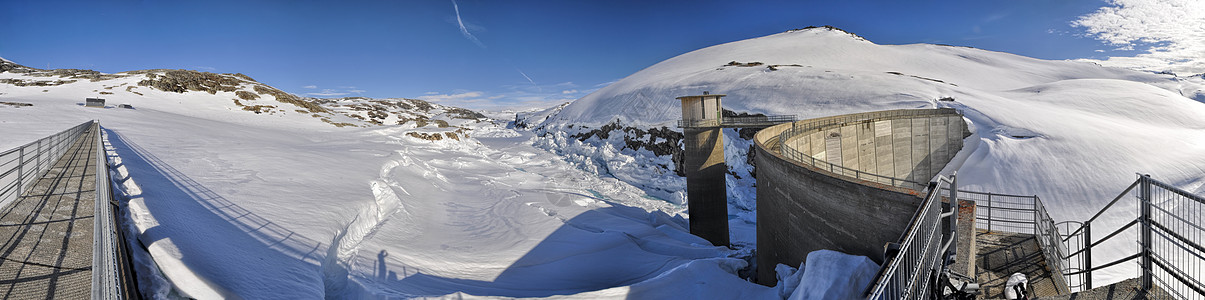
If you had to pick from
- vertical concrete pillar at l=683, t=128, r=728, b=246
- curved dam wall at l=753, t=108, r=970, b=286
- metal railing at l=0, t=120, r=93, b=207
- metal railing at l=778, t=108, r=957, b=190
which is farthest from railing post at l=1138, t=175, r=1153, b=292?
vertical concrete pillar at l=683, t=128, r=728, b=246

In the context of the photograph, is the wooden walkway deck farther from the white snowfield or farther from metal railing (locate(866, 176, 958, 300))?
metal railing (locate(866, 176, 958, 300))

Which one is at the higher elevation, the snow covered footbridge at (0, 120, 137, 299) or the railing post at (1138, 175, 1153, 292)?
the snow covered footbridge at (0, 120, 137, 299)

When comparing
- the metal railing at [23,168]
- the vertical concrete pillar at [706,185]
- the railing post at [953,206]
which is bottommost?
the vertical concrete pillar at [706,185]

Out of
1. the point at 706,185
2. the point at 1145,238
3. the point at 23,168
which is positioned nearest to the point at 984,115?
the point at 706,185

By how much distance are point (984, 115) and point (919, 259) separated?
36038 millimetres

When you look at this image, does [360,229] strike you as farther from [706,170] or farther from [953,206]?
[706,170]

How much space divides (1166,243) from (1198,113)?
45692 millimetres

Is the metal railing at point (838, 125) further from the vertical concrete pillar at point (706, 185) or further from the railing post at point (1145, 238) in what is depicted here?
the railing post at point (1145, 238)

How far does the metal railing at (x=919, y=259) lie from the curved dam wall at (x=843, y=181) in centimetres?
132

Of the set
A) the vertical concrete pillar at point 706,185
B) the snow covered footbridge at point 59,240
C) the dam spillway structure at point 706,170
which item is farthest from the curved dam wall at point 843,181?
the snow covered footbridge at point 59,240

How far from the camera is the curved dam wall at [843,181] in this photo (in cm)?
873

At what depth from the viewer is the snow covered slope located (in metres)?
24.7

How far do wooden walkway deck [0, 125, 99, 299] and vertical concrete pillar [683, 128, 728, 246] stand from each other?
20.9 m

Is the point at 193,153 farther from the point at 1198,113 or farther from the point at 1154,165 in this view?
the point at 1198,113
